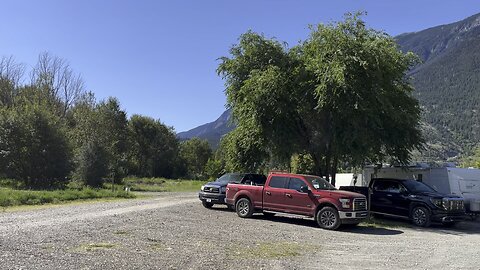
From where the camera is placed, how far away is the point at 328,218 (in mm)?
17375

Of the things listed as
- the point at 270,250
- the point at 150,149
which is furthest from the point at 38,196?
the point at 150,149

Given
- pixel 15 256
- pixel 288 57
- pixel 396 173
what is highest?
pixel 288 57

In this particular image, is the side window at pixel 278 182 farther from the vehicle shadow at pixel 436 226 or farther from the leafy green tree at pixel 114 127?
the leafy green tree at pixel 114 127

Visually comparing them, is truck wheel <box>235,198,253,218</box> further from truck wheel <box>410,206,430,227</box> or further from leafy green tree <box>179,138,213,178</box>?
leafy green tree <box>179,138,213,178</box>

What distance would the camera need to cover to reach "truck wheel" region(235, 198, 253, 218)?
19594 millimetres

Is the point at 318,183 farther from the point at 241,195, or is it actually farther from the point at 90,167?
the point at 90,167

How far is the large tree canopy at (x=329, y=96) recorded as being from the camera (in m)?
21.2

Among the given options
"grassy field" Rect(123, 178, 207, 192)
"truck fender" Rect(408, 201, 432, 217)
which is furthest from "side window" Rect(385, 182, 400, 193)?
"grassy field" Rect(123, 178, 207, 192)

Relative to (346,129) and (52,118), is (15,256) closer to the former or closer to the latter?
(346,129)

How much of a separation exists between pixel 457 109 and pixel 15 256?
152m

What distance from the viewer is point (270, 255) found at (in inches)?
434

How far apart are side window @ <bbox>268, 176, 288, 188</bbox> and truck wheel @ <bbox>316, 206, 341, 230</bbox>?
1.98 m

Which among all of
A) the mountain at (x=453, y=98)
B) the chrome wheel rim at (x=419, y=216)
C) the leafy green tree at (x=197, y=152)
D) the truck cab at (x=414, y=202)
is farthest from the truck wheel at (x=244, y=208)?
the mountain at (x=453, y=98)

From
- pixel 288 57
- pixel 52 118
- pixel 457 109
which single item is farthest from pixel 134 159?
pixel 457 109
